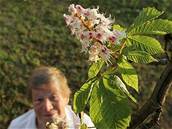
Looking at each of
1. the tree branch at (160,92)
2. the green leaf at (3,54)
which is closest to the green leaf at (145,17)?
the tree branch at (160,92)

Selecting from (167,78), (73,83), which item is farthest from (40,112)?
(73,83)

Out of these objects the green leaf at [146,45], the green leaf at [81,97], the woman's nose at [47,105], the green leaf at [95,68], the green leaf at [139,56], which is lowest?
the woman's nose at [47,105]

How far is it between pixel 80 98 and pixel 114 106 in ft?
0.27

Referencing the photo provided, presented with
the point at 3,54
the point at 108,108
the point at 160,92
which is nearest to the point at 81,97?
the point at 108,108

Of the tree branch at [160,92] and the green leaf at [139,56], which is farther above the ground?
the green leaf at [139,56]

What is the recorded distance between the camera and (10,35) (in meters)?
5.08

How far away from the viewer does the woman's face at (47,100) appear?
2406 mm

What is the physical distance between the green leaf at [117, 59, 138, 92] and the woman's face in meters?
1.14

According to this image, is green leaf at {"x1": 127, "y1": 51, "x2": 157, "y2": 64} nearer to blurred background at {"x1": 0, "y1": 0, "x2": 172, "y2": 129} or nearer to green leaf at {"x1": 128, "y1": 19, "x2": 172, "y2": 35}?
green leaf at {"x1": 128, "y1": 19, "x2": 172, "y2": 35}

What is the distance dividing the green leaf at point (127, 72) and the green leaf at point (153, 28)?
8cm

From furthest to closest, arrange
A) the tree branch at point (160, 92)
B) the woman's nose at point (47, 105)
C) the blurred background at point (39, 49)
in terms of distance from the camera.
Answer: the blurred background at point (39, 49) < the woman's nose at point (47, 105) < the tree branch at point (160, 92)

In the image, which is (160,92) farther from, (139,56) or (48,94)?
(48,94)

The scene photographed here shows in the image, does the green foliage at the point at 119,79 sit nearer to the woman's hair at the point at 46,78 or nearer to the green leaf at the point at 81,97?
the green leaf at the point at 81,97

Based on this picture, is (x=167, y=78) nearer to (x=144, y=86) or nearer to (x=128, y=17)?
(x=144, y=86)
